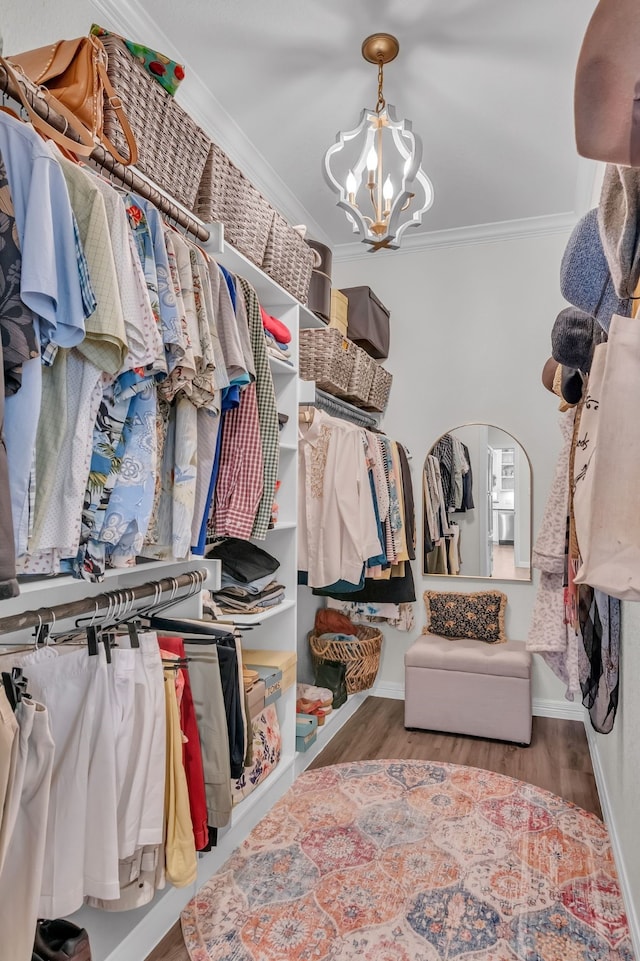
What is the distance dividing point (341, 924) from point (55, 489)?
151 cm

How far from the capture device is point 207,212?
193cm

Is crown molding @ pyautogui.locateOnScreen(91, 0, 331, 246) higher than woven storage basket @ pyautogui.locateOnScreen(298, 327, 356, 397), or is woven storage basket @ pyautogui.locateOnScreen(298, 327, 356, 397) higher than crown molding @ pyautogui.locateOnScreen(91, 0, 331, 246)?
crown molding @ pyautogui.locateOnScreen(91, 0, 331, 246)

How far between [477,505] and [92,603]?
107 inches

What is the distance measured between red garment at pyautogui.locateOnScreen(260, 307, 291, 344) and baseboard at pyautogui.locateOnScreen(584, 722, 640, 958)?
6.89 feet

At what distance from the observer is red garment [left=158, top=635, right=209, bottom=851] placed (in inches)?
58.5

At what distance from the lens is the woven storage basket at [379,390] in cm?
360

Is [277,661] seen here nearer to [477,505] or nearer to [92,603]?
[92,603]

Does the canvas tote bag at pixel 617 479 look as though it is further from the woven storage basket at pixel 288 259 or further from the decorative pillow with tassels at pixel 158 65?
the woven storage basket at pixel 288 259

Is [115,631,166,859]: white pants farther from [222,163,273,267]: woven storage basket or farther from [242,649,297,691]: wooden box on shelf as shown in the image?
[222,163,273,267]: woven storage basket

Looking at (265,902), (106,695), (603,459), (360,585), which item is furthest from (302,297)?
(265,902)

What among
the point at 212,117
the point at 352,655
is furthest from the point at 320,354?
the point at 352,655

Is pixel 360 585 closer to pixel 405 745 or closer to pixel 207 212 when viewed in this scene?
pixel 405 745

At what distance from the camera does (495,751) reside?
2961 millimetres

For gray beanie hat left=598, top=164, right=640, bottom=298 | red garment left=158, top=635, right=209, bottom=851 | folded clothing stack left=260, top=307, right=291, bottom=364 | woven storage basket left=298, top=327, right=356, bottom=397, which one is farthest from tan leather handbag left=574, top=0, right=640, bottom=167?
woven storage basket left=298, top=327, right=356, bottom=397
